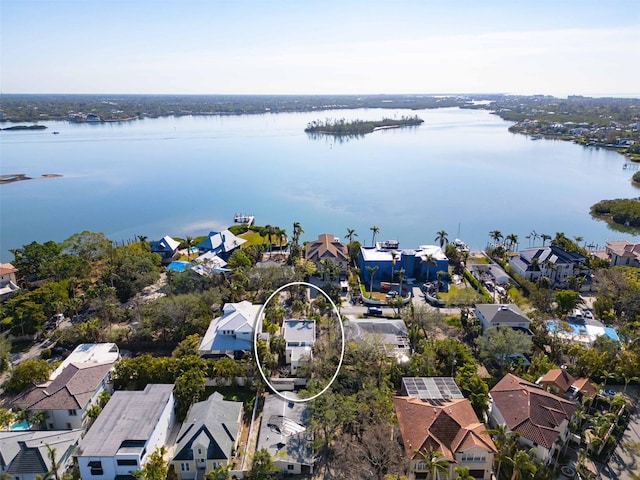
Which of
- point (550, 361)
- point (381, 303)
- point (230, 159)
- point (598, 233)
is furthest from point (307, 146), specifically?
point (550, 361)

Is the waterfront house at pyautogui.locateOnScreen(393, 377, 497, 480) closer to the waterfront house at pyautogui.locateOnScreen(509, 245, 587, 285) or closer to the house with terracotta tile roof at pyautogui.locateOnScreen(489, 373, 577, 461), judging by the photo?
the house with terracotta tile roof at pyautogui.locateOnScreen(489, 373, 577, 461)

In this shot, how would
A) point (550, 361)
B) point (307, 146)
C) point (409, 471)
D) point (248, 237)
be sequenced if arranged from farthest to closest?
1. point (307, 146)
2. point (248, 237)
3. point (550, 361)
4. point (409, 471)

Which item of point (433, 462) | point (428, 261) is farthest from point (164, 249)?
point (433, 462)

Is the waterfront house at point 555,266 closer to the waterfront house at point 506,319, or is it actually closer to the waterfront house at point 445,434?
the waterfront house at point 506,319

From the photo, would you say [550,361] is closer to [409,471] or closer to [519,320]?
[519,320]

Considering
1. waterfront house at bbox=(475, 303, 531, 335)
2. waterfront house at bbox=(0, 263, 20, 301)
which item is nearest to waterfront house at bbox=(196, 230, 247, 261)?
waterfront house at bbox=(0, 263, 20, 301)
